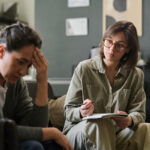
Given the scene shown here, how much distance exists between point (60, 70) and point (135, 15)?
1.30 m

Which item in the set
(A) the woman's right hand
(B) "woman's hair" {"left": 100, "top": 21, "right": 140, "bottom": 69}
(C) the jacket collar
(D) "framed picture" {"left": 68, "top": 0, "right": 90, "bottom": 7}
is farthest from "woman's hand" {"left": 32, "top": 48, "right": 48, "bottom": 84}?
(D) "framed picture" {"left": 68, "top": 0, "right": 90, "bottom": 7}

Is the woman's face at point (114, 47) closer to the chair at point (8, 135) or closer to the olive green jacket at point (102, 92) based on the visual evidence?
the olive green jacket at point (102, 92)

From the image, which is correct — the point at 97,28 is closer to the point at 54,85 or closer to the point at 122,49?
the point at 54,85

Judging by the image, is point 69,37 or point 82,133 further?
point 69,37

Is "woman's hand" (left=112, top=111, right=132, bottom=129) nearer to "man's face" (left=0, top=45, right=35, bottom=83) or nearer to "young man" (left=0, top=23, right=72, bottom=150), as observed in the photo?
"young man" (left=0, top=23, right=72, bottom=150)

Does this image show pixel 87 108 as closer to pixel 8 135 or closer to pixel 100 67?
pixel 100 67

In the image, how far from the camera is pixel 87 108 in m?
1.79

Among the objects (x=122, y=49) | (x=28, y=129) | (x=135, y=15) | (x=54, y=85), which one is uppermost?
(x=135, y=15)

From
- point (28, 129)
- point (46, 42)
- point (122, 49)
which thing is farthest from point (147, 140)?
point (46, 42)

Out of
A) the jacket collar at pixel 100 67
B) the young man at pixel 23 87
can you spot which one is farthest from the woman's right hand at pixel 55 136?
the jacket collar at pixel 100 67

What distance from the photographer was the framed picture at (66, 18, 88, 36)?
172 inches

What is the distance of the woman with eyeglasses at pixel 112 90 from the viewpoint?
185 centimetres

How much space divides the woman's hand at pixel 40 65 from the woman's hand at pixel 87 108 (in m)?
0.37

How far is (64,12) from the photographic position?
14.7ft
